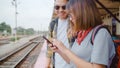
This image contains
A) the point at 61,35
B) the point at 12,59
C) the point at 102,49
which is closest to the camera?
the point at 102,49

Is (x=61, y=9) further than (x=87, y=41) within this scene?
Yes

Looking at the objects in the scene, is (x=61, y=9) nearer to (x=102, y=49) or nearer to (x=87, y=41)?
(x=87, y=41)

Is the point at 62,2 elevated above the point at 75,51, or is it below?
above

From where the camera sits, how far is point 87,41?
1.91 metres

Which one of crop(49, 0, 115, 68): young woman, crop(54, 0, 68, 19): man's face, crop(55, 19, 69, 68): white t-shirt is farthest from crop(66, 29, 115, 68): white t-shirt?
crop(54, 0, 68, 19): man's face

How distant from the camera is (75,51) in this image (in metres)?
1.99

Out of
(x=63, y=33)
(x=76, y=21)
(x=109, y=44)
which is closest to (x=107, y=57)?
(x=109, y=44)

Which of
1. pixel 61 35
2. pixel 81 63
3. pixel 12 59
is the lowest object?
pixel 12 59

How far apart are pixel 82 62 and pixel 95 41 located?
17cm

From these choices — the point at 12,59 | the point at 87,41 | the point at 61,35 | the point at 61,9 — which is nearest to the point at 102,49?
the point at 87,41

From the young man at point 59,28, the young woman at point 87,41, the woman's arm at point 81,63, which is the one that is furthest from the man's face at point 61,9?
the woman's arm at point 81,63

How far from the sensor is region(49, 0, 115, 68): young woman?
1771 millimetres

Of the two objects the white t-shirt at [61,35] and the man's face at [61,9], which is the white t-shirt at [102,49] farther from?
the man's face at [61,9]

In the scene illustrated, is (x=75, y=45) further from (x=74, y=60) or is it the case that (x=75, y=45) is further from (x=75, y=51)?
(x=74, y=60)
